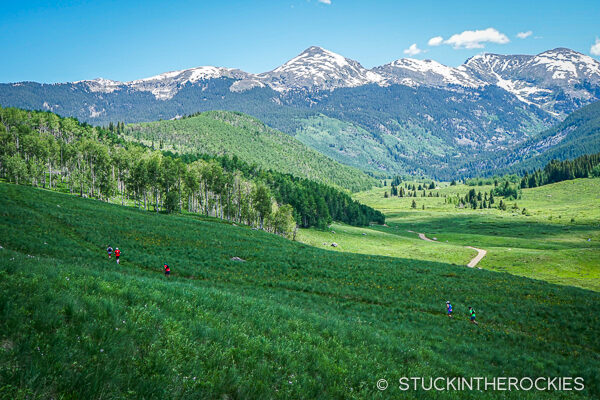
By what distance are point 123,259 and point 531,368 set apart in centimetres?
3344

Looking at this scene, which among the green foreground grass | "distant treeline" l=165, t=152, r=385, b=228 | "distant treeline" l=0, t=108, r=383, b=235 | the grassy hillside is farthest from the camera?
"distant treeline" l=165, t=152, r=385, b=228

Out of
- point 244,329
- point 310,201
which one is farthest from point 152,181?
point 244,329

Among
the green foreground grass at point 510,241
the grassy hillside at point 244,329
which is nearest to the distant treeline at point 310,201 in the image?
the green foreground grass at point 510,241

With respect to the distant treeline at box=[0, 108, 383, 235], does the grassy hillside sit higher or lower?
lower

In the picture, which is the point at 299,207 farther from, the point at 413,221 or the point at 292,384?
the point at 292,384

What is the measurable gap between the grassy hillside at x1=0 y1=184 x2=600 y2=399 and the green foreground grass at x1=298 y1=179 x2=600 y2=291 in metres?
34.3

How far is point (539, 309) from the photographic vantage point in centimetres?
2856

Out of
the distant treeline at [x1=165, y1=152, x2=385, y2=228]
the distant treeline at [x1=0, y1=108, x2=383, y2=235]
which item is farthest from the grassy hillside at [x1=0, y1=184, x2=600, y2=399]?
the distant treeline at [x1=165, y1=152, x2=385, y2=228]

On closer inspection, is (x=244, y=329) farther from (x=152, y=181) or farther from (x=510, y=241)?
(x=510, y=241)

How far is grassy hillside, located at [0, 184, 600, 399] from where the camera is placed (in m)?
6.02

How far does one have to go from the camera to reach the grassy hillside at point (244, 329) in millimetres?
6023

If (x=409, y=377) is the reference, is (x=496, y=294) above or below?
below

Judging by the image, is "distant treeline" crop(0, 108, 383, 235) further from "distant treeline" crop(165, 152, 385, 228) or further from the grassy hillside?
the grassy hillside

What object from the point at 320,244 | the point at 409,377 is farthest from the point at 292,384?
the point at 320,244
